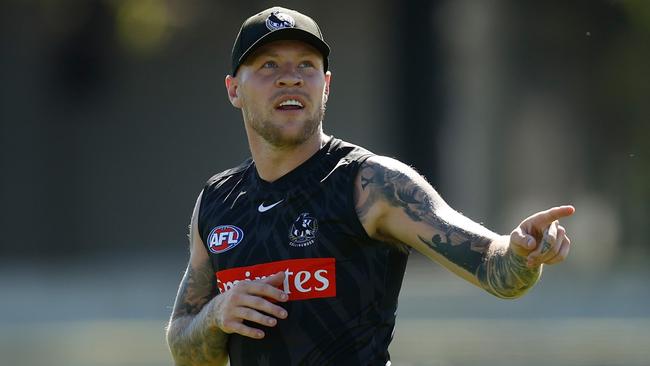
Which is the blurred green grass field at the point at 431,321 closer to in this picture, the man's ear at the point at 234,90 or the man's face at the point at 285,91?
the man's ear at the point at 234,90

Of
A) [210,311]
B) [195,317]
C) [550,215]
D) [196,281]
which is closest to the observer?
[550,215]

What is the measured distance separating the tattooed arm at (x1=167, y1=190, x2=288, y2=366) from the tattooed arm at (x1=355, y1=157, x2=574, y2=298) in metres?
0.40

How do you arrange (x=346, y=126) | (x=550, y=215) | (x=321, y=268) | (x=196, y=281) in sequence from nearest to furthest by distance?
(x=550, y=215) → (x=321, y=268) → (x=196, y=281) → (x=346, y=126)

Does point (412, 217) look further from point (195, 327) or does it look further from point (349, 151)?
point (195, 327)

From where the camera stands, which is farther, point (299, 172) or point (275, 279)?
point (299, 172)

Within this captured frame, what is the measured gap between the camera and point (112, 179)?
63.9 ft

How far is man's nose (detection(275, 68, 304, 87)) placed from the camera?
4430 millimetres

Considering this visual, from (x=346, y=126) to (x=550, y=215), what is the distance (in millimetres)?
14708

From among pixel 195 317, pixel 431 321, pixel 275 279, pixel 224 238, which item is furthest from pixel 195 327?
pixel 431 321

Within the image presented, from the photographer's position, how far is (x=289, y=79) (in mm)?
4434

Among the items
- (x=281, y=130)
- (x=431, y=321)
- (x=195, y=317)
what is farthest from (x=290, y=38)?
(x=431, y=321)

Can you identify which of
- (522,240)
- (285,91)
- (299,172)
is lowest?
(522,240)

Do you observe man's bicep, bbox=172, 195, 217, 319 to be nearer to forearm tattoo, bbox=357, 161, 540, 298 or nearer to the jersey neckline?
the jersey neckline

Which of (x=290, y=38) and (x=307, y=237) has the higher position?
(x=290, y=38)
